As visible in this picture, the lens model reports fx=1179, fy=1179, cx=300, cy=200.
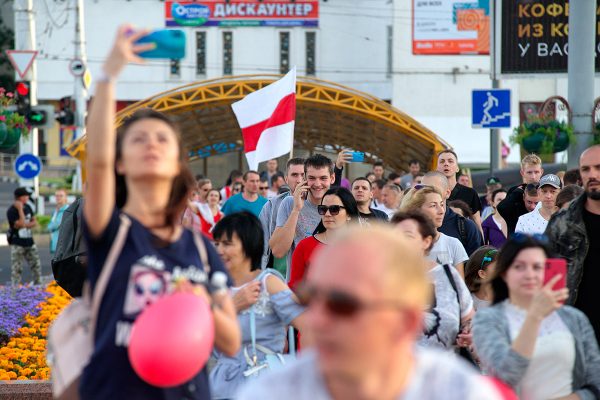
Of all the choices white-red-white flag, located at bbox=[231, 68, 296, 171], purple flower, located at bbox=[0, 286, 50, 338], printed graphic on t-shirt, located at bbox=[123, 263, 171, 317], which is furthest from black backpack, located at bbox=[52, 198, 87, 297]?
white-red-white flag, located at bbox=[231, 68, 296, 171]

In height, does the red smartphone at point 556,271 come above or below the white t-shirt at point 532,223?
above

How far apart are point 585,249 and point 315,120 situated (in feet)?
79.4

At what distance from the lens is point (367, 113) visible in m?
26.3

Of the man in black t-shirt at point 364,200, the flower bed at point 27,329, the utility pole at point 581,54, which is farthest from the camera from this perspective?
the utility pole at point 581,54

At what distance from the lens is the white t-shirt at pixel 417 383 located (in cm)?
272

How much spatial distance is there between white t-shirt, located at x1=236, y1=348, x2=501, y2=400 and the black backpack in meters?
4.50

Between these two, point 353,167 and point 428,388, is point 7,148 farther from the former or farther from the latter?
point 353,167

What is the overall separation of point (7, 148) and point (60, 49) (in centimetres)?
4566

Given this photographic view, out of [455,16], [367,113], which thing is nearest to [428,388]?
[367,113]

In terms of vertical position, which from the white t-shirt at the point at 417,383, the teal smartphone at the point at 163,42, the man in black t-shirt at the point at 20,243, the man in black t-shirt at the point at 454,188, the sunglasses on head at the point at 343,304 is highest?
the teal smartphone at the point at 163,42

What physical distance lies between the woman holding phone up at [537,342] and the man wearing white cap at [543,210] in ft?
17.4

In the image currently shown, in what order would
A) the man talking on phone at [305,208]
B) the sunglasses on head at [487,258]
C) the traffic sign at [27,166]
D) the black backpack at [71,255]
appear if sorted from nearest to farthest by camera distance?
the black backpack at [71,255]
the sunglasses on head at [487,258]
the man talking on phone at [305,208]
the traffic sign at [27,166]

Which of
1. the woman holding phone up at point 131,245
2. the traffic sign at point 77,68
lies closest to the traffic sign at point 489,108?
the woman holding phone up at point 131,245

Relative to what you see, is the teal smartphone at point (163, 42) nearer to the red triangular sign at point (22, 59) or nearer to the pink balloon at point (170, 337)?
the pink balloon at point (170, 337)
